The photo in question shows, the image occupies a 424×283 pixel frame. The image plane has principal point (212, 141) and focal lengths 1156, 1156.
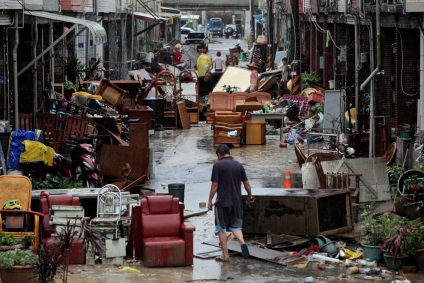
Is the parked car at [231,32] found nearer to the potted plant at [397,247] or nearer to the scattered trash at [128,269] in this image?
the potted plant at [397,247]

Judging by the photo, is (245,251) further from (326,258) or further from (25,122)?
(25,122)

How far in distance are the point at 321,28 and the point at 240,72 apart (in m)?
3.61

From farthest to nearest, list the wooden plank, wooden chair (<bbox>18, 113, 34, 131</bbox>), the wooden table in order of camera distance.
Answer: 1. the wooden plank
2. the wooden table
3. wooden chair (<bbox>18, 113, 34, 131</bbox>)

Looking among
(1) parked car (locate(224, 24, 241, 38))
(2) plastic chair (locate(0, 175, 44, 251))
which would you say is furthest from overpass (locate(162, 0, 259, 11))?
(2) plastic chair (locate(0, 175, 44, 251))

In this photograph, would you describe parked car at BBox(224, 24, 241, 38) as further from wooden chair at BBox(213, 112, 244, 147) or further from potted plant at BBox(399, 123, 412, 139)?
potted plant at BBox(399, 123, 412, 139)

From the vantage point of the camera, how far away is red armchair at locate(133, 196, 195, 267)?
16.0 meters

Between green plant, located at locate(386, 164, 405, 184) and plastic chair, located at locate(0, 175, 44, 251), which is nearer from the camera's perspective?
plastic chair, located at locate(0, 175, 44, 251)

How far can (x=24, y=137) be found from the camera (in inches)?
901

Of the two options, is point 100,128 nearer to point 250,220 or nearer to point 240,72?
point 250,220

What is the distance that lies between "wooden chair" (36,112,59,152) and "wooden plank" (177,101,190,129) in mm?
8703

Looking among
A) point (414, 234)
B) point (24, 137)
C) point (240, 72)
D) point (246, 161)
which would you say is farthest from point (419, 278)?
point (240, 72)

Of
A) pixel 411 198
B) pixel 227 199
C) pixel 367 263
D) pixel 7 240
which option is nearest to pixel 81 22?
pixel 411 198

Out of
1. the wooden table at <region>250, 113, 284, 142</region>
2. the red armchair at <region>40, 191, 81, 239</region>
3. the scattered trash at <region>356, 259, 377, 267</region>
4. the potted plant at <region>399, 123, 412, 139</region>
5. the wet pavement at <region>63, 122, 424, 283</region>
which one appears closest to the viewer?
the wet pavement at <region>63, 122, 424, 283</region>

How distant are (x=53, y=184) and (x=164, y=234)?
5.54 meters
